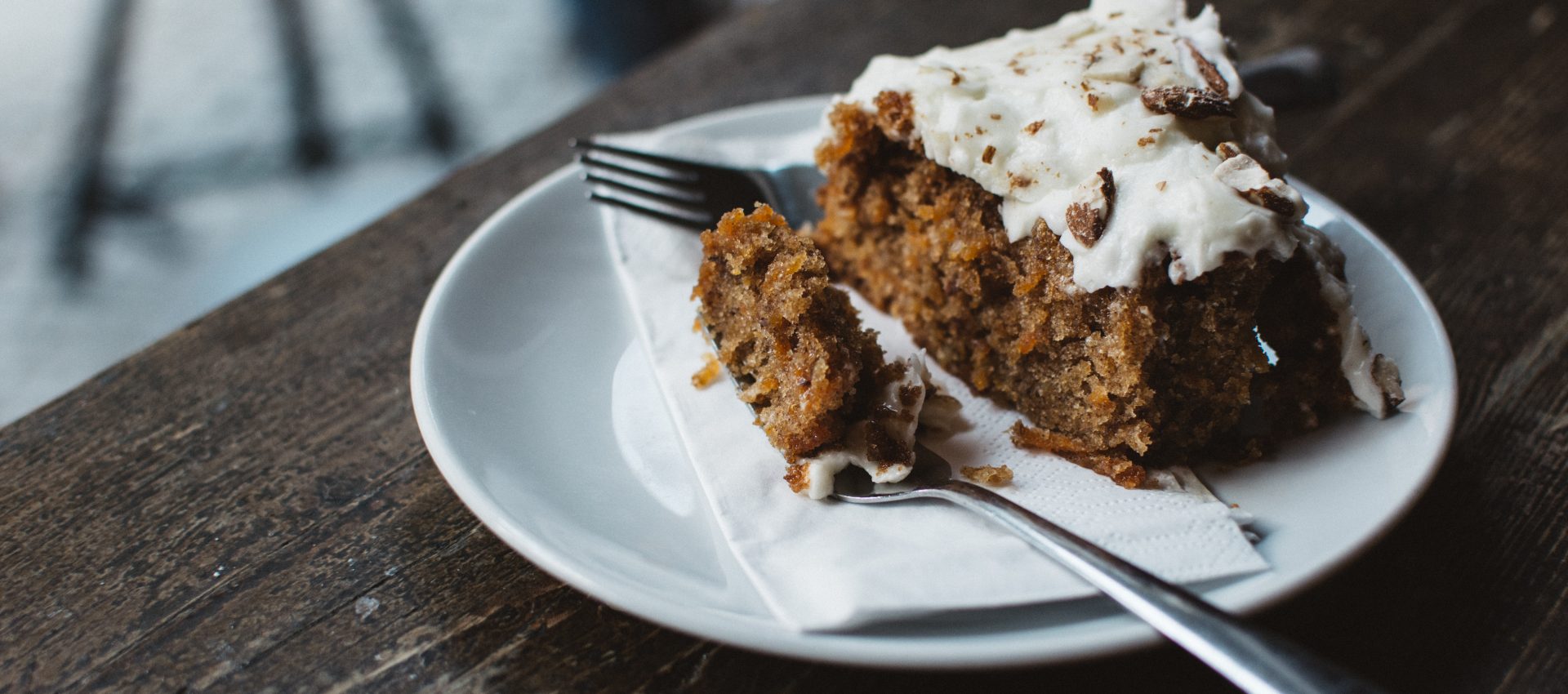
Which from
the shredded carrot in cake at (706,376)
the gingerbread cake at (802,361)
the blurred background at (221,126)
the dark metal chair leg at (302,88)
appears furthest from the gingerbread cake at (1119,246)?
the dark metal chair leg at (302,88)

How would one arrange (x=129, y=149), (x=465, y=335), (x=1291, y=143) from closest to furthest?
(x=465, y=335) < (x=1291, y=143) < (x=129, y=149)

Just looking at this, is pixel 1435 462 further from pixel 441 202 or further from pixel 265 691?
pixel 441 202

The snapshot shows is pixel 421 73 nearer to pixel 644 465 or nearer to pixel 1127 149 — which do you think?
pixel 644 465

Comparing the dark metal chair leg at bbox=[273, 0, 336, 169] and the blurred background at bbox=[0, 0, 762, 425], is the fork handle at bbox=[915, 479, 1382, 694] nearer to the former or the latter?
the blurred background at bbox=[0, 0, 762, 425]

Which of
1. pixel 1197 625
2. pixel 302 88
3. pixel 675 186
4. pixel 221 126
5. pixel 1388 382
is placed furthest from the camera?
pixel 302 88

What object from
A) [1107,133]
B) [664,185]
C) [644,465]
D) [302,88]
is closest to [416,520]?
[644,465]

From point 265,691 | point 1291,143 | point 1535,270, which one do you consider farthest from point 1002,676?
point 1291,143
